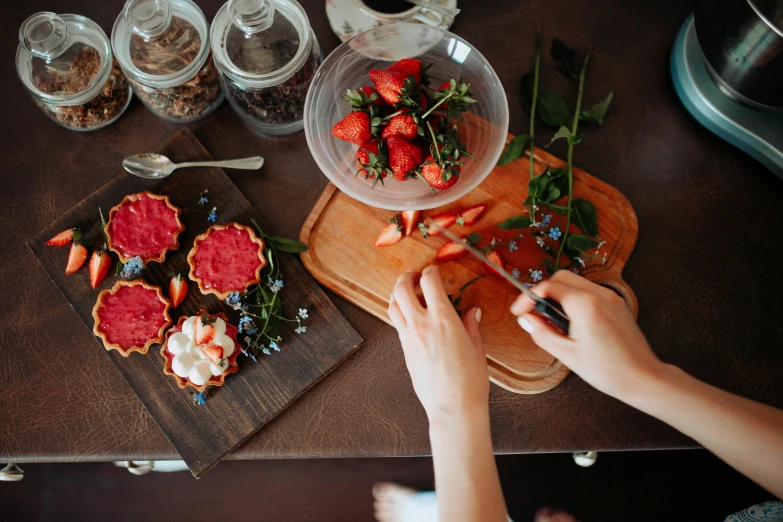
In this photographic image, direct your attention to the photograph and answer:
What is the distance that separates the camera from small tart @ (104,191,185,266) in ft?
4.19

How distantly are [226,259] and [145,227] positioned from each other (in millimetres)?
202

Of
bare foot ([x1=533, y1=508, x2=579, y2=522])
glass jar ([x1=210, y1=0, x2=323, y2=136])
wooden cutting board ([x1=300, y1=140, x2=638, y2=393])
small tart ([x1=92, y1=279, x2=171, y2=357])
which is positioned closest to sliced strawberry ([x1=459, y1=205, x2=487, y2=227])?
wooden cutting board ([x1=300, y1=140, x2=638, y2=393])

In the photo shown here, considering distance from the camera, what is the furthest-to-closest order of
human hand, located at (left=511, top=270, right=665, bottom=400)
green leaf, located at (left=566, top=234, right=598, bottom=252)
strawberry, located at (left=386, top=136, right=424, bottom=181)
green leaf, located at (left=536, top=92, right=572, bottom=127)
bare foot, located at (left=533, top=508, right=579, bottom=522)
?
bare foot, located at (left=533, top=508, right=579, bottom=522)
green leaf, located at (left=536, top=92, right=572, bottom=127)
green leaf, located at (left=566, top=234, right=598, bottom=252)
strawberry, located at (left=386, top=136, right=424, bottom=181)
human hand, located at (left=511, top=270, right=665, bottom=400)

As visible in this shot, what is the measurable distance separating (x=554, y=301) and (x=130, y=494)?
1454 millimetres

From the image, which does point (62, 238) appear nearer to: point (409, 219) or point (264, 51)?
point (264, 51)

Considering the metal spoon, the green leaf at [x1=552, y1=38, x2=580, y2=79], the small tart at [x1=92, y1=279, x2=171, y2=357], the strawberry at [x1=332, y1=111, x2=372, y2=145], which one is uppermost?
the green leaf at [x1=552, y1=38, x2=580, y2=79]

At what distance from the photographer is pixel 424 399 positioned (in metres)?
1.09

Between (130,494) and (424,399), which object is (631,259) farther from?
(130,494)

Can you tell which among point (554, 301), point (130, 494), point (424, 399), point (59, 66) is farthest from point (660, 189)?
point (130, 494)

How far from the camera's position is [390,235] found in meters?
1.28

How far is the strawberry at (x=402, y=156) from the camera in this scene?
1126mm

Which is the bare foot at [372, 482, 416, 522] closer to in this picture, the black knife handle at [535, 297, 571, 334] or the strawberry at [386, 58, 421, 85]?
the black knife handle at [535, 297, 571, 334]

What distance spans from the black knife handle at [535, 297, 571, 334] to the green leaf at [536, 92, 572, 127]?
486mm

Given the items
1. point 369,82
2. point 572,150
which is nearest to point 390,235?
point 369,82
